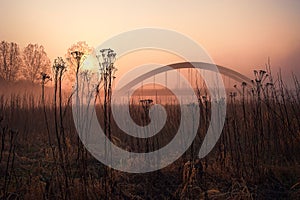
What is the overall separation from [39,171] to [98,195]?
4.09ft

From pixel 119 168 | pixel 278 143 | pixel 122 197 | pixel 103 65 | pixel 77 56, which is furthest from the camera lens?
pixel 278 143

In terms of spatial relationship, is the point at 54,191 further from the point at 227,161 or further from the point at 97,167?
the point at 227,161

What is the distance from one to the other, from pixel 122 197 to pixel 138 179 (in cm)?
66

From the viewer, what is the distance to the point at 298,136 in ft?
12.6

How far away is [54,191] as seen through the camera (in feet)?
8.53

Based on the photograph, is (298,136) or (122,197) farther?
(298,136)

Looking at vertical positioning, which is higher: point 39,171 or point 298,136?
point 298,136

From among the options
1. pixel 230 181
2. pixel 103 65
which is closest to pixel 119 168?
pixel 230 181

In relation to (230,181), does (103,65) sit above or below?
above

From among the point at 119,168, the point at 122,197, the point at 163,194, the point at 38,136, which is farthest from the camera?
the point at 38,136

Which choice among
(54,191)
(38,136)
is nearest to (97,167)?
(54,191)

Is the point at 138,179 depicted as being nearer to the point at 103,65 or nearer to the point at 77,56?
the point at 103,65

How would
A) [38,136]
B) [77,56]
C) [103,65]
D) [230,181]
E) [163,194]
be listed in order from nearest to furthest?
1. [77,56]
2. [103,65]
3. [163,194]
4. [230,181]
5. [38,136]

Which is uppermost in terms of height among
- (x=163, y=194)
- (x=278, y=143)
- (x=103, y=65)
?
(x=103, y=65)
